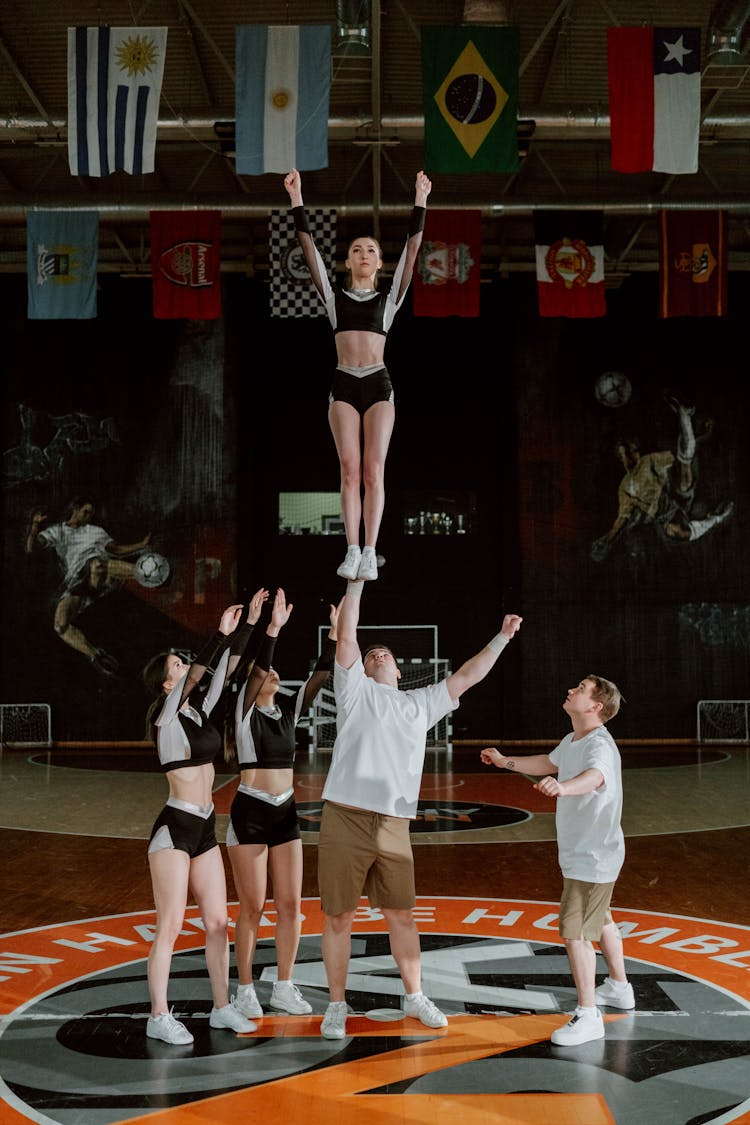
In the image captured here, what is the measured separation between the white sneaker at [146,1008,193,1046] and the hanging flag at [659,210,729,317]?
14.5 m

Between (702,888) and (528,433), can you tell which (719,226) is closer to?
(528,433)

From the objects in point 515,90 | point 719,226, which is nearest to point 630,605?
point 719,226

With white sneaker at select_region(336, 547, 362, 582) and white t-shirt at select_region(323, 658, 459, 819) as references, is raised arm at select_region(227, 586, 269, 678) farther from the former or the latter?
white sneaker at select_region(336, 547, 362, 582)

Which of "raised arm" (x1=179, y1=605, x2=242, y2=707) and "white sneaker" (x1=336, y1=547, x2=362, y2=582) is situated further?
"raised arm" (x1=179, y1=605, x2=242, y2=707)

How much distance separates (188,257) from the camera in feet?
59.1

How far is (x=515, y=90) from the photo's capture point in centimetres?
1288

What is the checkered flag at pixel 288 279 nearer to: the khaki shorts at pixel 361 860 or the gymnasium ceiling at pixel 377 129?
the gymnasium ceiling at pixel 377 129

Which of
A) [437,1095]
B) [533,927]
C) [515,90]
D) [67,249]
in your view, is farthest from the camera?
[67,249]

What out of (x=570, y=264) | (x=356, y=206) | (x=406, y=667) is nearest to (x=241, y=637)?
(x=570, y=264)

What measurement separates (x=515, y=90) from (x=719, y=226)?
626 centimetres

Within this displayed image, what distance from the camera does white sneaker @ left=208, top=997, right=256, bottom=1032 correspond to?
245 inches

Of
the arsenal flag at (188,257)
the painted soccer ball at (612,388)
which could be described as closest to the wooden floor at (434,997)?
the arsenal flag at (188,257)

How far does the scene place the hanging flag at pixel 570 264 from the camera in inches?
694

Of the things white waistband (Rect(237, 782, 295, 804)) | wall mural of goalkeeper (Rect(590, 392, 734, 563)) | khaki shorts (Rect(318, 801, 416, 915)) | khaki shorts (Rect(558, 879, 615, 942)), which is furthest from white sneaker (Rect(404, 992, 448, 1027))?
wall mural of goalkeeper (Rect(590, 392, 734, 563))
